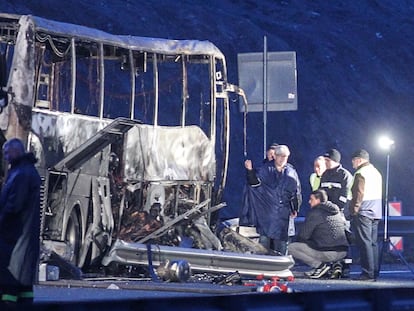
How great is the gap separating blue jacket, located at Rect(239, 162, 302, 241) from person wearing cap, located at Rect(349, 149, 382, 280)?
45.8 inches

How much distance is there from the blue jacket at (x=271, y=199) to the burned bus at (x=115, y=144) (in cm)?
52

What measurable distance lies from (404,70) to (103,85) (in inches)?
1366

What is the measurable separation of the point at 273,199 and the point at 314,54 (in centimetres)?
3201

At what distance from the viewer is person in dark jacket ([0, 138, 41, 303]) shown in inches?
444

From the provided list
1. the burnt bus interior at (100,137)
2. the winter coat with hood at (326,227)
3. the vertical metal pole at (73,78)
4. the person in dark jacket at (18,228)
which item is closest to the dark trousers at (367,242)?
the winter coat with hood at (326,227)

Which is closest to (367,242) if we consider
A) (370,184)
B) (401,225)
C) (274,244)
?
(370,184)

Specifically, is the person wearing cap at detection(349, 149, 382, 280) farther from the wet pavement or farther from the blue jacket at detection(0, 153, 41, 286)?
the blue jacket at detection(0, 153, 41, 286)

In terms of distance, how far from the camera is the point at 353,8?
5972 cm

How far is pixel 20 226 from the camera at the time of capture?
1141cm

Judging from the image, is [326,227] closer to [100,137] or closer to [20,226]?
[100,137]

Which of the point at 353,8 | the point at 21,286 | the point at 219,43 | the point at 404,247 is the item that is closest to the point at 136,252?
the point at 21,286

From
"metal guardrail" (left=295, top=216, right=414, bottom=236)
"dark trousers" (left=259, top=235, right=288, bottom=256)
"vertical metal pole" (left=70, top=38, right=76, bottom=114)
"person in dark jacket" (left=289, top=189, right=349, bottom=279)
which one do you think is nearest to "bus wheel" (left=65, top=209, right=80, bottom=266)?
"vertical metal pole" (left=70, top=38, right=76, bottom=114)

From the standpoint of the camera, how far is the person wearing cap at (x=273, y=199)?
20.4 metres

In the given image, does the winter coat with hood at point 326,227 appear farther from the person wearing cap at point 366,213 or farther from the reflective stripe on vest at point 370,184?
the reflective stripe on vest at point 370,184
